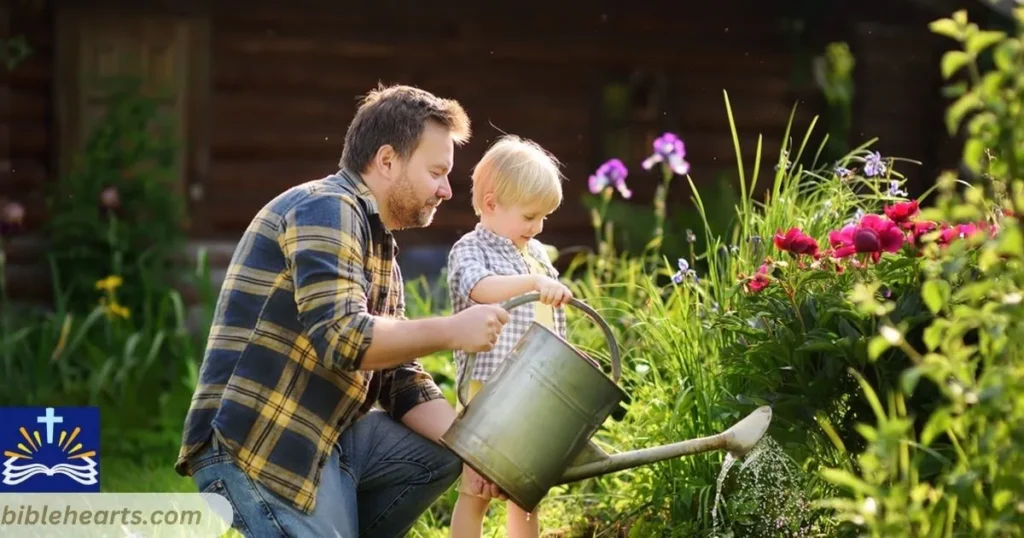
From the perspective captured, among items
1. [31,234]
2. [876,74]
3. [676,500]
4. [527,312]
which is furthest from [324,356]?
[876,74]

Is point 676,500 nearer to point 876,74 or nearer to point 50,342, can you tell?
point 50,342

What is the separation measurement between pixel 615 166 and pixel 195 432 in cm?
266

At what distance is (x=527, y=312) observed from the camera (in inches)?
133

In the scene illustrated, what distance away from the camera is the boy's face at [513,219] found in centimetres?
335

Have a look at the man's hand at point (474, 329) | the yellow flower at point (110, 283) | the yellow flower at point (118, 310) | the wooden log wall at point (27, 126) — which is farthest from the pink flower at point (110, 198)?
the man's hand at point (474, 329)

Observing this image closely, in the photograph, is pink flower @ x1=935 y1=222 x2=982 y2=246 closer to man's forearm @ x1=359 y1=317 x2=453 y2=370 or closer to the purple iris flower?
the purple iris flower

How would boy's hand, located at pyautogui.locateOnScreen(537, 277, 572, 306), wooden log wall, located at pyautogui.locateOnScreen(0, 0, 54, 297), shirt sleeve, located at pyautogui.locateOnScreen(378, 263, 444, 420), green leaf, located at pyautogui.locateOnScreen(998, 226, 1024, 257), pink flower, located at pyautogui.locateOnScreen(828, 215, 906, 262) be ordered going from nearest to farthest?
green leaf, located at pyautogui.locateOnScreen(998, 226, 1024, 257) → pink flower, located at pyautogui.locateOnScreen(828, 215, 906, 262) → boy's hand, located at pyautogui.locateOnScreen(537, 277, 572, 306) → shirt sleeve, located at pyautogui.locateOnScreen(378, 263, 444, 420) → wooden log wall, located at pyautogui.locateOnScreen(0, 0, 54, 297)

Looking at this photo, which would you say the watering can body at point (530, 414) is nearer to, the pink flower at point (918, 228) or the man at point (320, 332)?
the man at point (320, 332)

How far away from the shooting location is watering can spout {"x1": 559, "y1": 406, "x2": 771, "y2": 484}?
2838mm

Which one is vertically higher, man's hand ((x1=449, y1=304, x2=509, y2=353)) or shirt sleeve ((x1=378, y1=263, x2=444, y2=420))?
man's hand ((x1=449, y1=304, x2=509, y2=353))

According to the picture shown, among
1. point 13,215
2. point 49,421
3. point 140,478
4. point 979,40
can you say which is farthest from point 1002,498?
point 13,215

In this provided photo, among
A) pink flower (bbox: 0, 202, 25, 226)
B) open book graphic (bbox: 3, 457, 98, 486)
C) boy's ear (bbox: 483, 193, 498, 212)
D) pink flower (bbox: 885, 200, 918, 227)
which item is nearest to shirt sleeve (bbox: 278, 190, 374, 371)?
boy's ear (bbox: 483, 193, 498, 212)

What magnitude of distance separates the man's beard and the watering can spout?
587 millimetres

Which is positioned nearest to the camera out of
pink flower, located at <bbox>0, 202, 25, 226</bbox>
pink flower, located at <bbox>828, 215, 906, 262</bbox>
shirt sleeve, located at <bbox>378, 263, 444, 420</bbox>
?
pink flower, located at <bbox>828, 215, 906, 262</bbox>
